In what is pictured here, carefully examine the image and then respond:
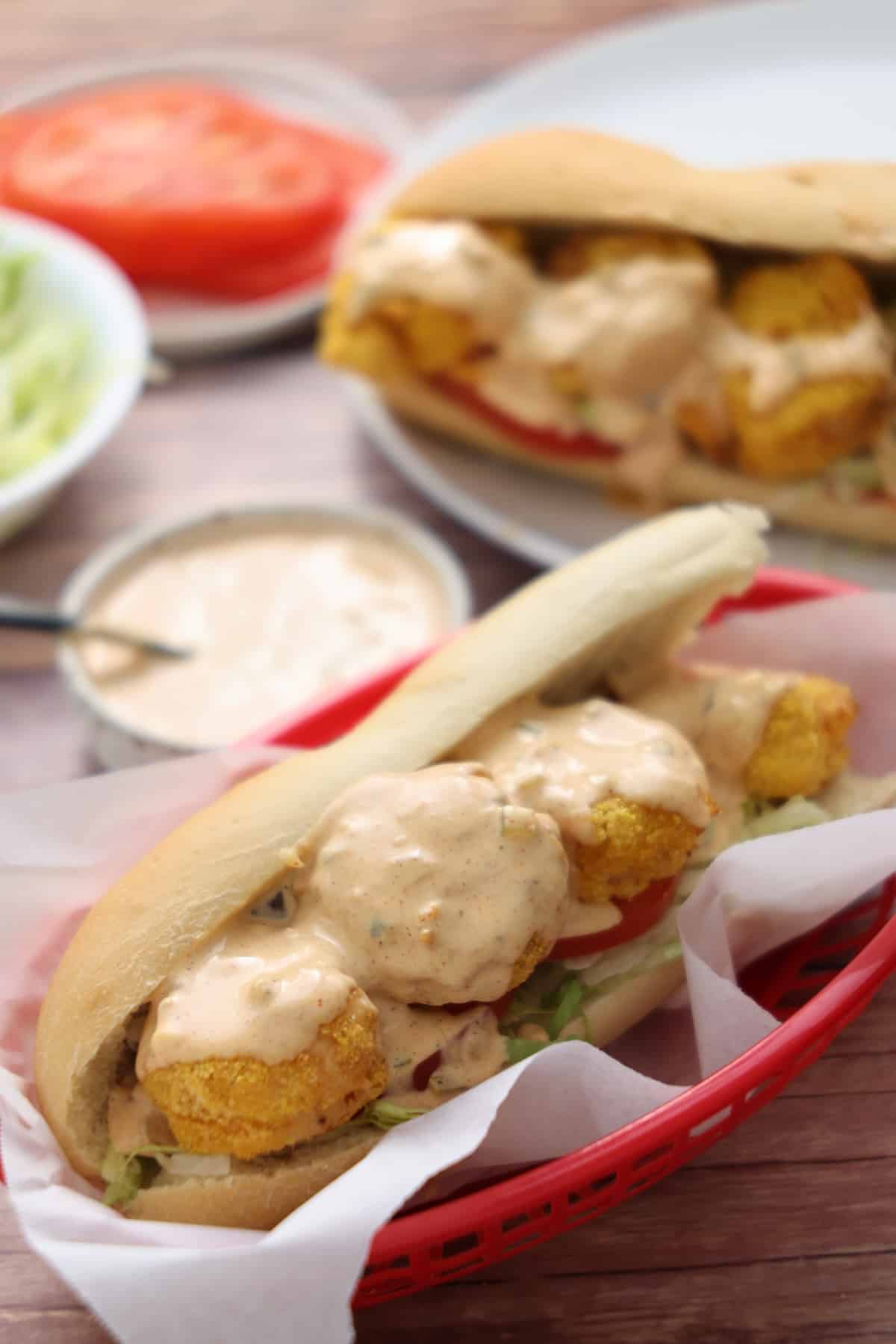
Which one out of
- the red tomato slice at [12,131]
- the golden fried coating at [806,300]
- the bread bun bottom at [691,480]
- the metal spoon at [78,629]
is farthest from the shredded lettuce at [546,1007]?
the red tomato slice at [12,131]

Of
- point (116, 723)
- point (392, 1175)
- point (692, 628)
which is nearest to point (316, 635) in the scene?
point (116, 723)

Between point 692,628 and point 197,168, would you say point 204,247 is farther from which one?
point 692,628

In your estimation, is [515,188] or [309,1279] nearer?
[309,1279]

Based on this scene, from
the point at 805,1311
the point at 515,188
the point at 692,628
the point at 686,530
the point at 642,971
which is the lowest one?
the point at 805,1311

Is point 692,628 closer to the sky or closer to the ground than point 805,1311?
closer to the sky

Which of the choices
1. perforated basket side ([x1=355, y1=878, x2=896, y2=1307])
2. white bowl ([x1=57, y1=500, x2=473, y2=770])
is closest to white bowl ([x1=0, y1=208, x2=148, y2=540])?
white bowl ([x1=57, y1=500, x2=473, y2=770])

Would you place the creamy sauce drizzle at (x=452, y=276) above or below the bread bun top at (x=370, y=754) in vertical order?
above

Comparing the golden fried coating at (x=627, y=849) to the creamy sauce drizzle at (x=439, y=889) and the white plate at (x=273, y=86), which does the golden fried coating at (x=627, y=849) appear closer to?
the creamy sauce drizzle at (x=439, y=889)
